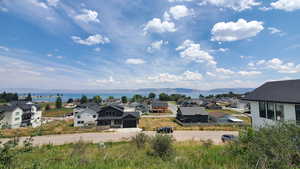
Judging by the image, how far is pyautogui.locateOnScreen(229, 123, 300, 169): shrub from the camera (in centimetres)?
363

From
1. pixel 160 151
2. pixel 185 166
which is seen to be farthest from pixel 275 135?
pixel 160 151

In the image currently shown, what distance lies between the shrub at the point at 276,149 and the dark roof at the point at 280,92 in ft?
27.9

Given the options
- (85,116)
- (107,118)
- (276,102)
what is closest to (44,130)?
(276,102)

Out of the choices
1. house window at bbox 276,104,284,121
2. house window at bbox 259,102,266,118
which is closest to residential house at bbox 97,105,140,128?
house window at bbox 259,102,266,118

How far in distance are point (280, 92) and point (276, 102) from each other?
1537 millimetres

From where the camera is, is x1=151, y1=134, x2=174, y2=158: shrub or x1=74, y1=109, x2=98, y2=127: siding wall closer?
x1=151, y1=134, x2=174, y2=158: shrub

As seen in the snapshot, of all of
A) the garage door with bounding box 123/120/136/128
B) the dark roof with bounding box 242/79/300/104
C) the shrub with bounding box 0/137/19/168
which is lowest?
the garage door with bounding box 123/120/136/128

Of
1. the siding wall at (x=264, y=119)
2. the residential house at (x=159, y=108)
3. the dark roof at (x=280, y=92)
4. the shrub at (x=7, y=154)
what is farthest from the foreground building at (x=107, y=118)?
the shrub at (x=7, y=154)

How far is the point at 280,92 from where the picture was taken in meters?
12.5

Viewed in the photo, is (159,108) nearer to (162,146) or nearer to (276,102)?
(276,102)

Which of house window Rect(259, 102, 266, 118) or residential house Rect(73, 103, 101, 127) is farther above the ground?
house window Rect(259, 102, 266, 118)

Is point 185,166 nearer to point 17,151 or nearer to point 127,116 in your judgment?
point 17,151

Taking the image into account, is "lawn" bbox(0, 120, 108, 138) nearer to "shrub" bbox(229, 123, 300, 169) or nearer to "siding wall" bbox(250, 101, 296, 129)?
"shrub" bbox(229, 123, 300, 169)

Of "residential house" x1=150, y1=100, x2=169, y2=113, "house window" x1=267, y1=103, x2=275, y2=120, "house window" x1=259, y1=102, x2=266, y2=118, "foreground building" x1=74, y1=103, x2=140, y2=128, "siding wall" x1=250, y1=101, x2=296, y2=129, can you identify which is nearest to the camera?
"siding wall" x1=250, y1=101, x2=296, y2=129
